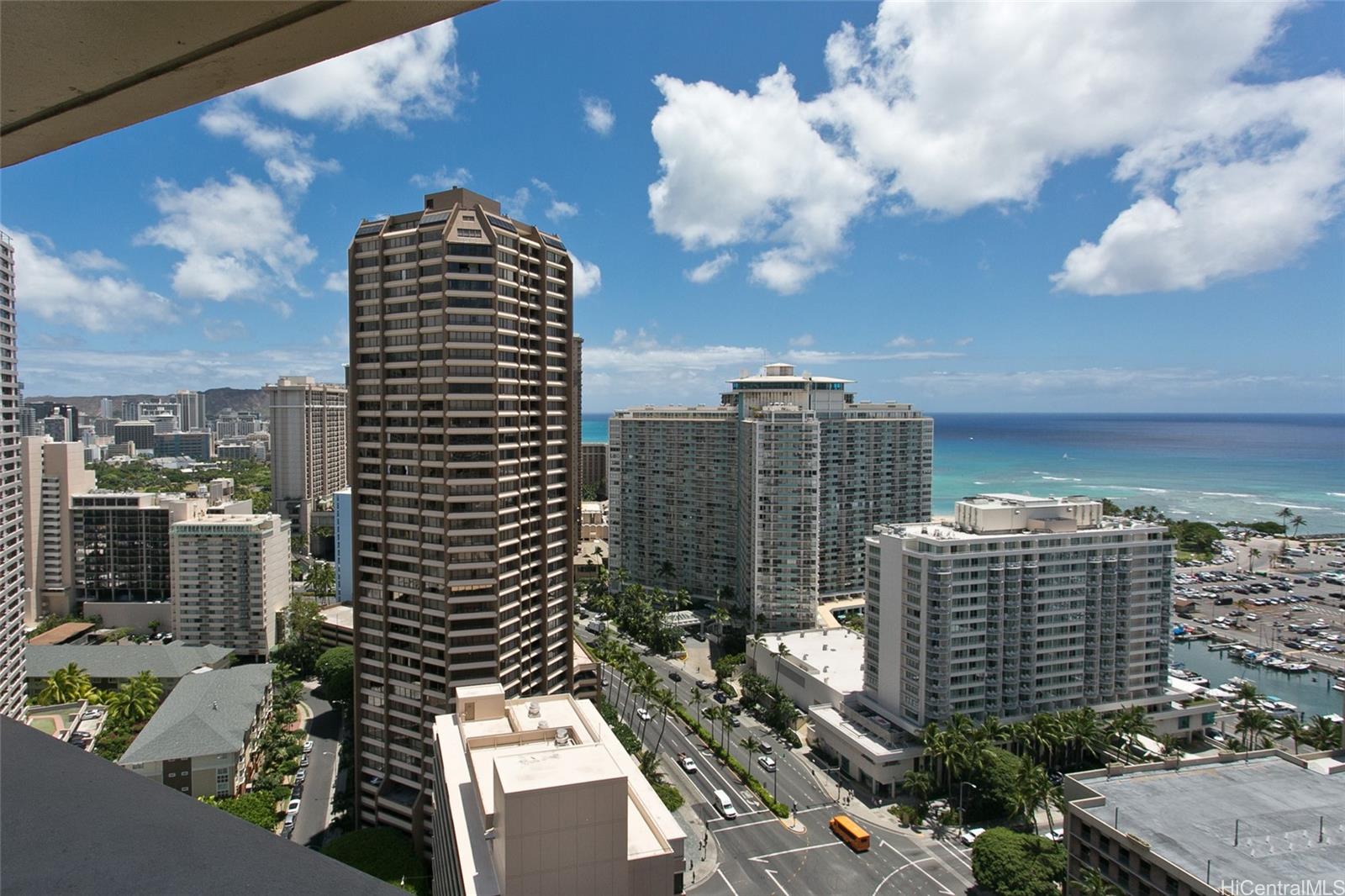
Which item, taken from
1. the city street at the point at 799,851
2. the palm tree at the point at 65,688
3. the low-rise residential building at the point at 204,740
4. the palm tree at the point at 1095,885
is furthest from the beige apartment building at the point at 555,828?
the palm tree at the point at 65,688

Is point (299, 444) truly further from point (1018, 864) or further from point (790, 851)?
point (1018, 864)

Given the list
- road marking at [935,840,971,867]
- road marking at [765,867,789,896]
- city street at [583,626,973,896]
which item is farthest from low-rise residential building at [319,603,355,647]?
road marking at [935,840,971,867]

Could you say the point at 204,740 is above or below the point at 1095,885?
below

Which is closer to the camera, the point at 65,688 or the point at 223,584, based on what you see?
the point at 65,688

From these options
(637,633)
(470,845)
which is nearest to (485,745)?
(470,845)

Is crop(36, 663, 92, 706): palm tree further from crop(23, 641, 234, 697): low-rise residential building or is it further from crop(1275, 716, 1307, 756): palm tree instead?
crop(1275, 716, 1307, 756): palm tree

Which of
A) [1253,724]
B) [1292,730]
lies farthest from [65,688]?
[1292,730]

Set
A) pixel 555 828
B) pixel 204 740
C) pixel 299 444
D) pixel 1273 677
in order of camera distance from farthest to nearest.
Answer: pixel 299 444 → pixel 1273 677 → pixel 204 740 → pixel 555 828
